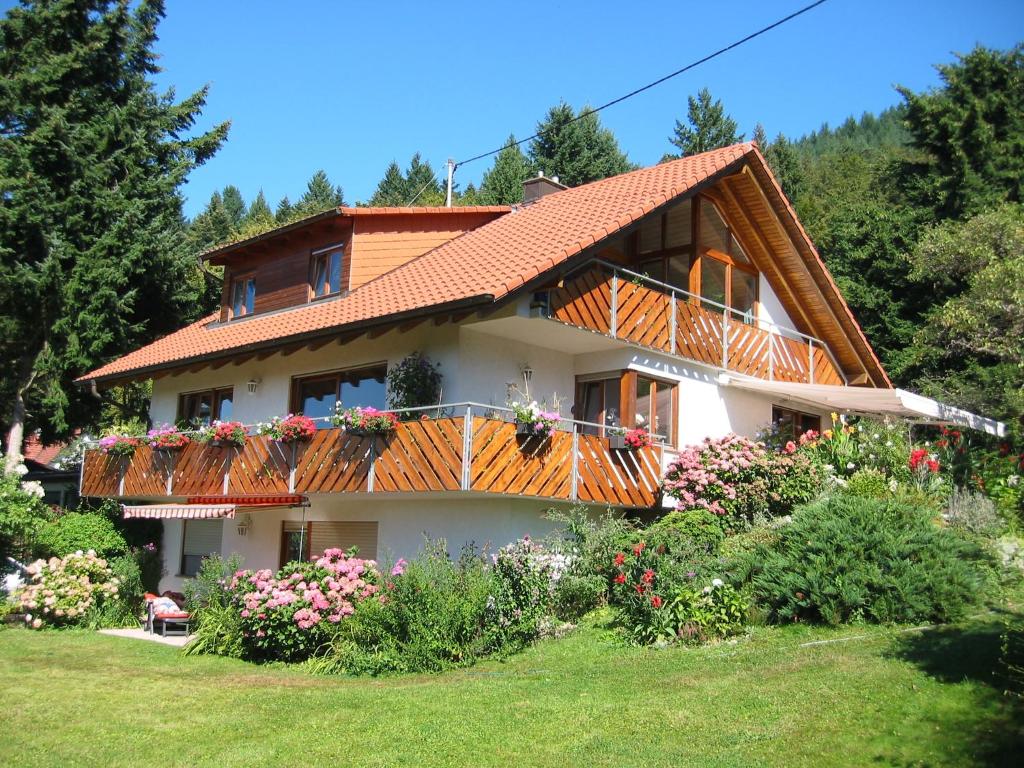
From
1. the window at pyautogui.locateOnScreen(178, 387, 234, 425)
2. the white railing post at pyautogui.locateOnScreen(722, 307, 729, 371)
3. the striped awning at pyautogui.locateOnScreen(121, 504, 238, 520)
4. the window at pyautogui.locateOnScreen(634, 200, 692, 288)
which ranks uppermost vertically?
the window at pyautogui.locateOnScreen(634, 200, 692, 288)

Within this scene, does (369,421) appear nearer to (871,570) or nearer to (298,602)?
(298,602)

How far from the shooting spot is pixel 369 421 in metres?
15.9

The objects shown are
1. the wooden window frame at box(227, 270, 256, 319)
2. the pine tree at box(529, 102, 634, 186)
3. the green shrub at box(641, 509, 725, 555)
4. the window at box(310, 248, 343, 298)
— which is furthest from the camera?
the pine tree at box(529, 102, 634, 186)

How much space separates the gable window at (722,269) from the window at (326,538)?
835cm

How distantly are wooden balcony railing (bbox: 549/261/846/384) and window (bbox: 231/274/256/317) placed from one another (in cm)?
947

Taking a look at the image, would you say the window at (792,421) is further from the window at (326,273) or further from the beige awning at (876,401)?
the window at (326,273)

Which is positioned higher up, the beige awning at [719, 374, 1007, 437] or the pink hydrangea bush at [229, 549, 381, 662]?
the beige awning at [719, 374, 1007, 437]

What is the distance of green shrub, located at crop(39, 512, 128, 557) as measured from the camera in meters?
21.8

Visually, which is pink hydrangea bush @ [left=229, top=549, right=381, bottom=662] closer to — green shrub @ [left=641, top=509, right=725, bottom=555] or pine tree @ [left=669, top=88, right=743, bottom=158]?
green shrub @ [left=641, top=509, right=725, bottom=555]

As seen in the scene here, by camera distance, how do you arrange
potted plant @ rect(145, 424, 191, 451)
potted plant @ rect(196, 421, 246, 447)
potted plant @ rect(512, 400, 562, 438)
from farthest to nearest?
potted plant @ rect(145, 424, 191, 451)
potted plant @ rect(196, 421, 246, 447)
potted plant @ rect(512, 400, 562, 438)

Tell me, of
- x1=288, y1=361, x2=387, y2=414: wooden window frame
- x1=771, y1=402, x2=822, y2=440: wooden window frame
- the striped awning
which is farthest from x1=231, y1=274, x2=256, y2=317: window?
x1=771, y1=402, x2=822, y2=440: wooden window frame

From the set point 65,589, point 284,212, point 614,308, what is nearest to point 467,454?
point 614,308

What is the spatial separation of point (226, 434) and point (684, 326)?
9.23m

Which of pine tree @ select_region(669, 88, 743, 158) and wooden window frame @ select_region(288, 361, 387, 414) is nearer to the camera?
wooden window frame @ select_region(288, 361, 387, 414)
